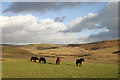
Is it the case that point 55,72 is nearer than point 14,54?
Yes

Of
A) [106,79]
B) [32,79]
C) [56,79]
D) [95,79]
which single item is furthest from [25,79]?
[106,79]

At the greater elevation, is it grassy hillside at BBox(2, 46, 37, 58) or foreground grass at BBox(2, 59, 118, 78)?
foreground grass at BBox(2, 59, 118, 78)

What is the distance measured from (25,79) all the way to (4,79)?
79.0 inches

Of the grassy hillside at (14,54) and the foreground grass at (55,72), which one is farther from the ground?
the foreground grass at (55,72)

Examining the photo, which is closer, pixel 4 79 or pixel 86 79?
pixel 4 79

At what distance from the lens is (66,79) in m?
14.9

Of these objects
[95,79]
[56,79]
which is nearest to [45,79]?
[56,79]

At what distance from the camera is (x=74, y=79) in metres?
14.8

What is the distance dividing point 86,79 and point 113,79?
124 inches

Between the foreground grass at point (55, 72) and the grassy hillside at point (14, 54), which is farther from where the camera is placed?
the grassy hillside at point (14, 54)

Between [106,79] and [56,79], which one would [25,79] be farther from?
[106,79]

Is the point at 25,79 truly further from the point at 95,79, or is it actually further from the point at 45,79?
the point at 95,79

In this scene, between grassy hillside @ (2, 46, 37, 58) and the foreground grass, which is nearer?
the foreground grass

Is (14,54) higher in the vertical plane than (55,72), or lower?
lower
